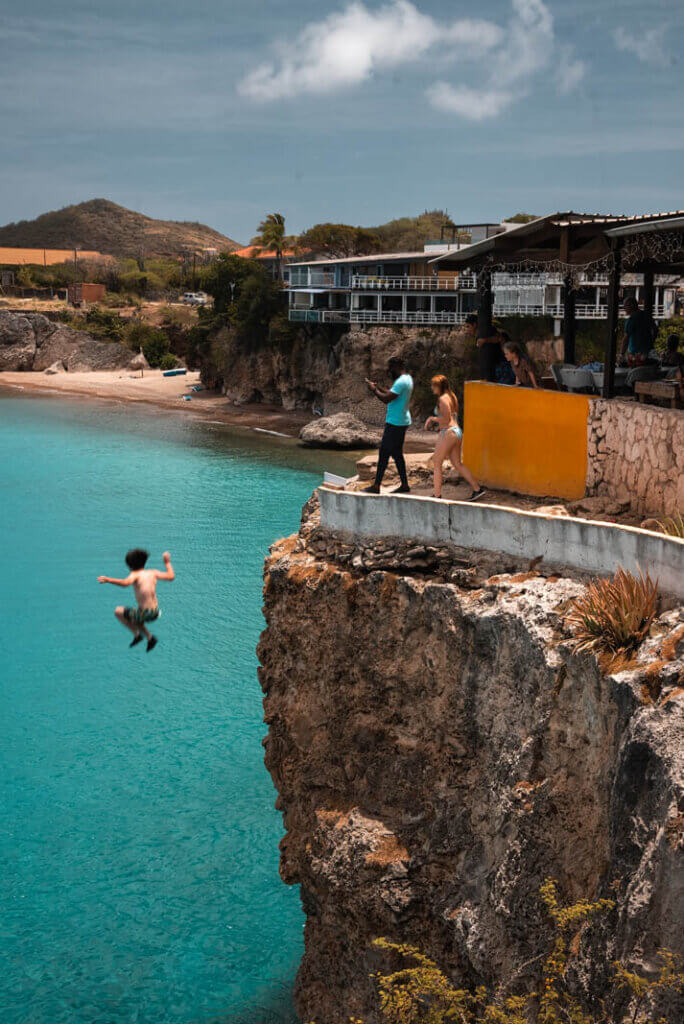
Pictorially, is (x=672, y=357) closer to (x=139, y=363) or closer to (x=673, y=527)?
(x=673, y=527)

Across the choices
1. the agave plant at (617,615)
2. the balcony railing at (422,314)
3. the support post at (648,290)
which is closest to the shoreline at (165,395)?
the balcony railing at (422,314)

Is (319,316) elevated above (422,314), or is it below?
above

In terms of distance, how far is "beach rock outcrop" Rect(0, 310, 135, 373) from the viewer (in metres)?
92.2

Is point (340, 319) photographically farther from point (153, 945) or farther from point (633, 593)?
point (633, 593)

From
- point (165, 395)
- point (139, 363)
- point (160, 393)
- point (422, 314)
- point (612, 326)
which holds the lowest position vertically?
point (165, 395)

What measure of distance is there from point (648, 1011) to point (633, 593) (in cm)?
340

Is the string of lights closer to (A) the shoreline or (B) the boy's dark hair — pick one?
(B) the boy's dark hair

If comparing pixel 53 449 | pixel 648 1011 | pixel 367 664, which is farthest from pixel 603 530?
pixel 53 449

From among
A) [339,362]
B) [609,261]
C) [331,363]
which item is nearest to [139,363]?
[331,363]

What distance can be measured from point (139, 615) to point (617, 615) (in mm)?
4537

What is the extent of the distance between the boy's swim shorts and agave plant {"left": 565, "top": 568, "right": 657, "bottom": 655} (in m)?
4.03

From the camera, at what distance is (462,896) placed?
393 inches

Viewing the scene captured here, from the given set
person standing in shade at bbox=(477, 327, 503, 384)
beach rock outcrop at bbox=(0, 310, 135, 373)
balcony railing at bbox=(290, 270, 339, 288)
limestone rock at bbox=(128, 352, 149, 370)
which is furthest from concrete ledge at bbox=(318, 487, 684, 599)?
beach rock outcrop at bbox=(0, 310, 135, 373)

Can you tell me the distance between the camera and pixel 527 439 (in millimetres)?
15070
